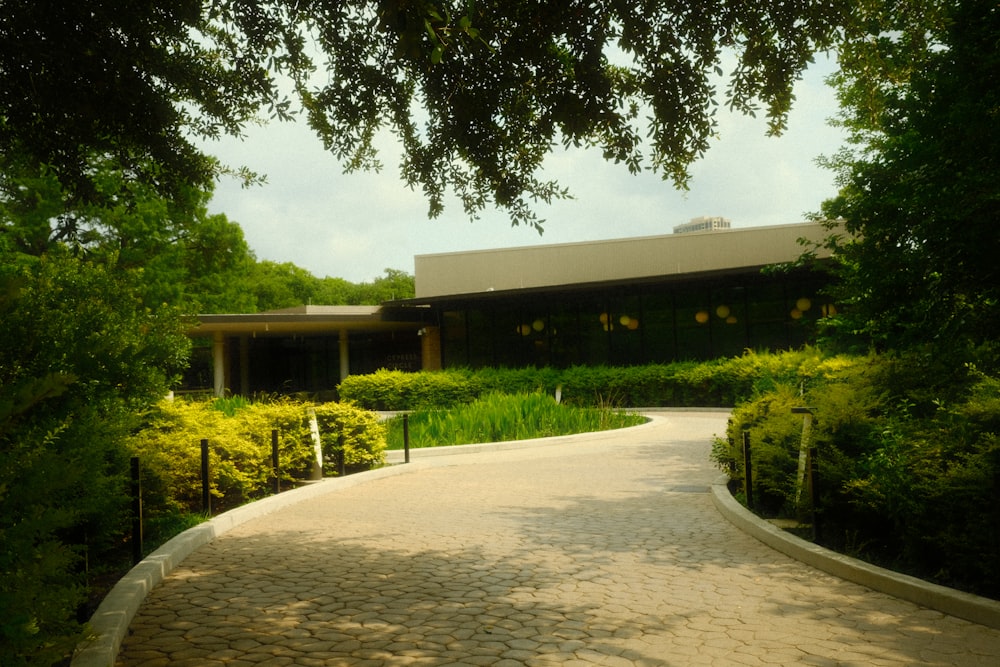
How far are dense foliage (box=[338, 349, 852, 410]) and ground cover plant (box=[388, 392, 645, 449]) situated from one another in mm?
5700

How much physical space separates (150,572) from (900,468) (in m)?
5.86

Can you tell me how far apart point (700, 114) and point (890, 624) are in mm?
5423

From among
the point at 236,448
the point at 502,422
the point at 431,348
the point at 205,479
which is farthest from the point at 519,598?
the point at 431,348

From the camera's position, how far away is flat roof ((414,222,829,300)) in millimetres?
29469

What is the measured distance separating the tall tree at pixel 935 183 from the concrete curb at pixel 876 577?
2.03 meters

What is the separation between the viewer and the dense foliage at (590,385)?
934 inches

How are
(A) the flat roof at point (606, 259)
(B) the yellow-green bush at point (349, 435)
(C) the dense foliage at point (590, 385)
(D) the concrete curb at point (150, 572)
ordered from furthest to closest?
(A) the flat roof at point (606, 259) → (C) the dense foliage at point (590, 385) → (B) the yellow-green bush at point (349, 435) → (D) the concrete curb at point (150, 572)

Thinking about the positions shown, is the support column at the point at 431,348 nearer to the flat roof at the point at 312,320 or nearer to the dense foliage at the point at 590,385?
the flat roof at the point at 312,320

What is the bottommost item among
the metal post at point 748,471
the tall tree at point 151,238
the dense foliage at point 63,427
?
the metal post at point 748,471

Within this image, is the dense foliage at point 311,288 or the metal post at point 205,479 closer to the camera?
the metal post at point 205,479

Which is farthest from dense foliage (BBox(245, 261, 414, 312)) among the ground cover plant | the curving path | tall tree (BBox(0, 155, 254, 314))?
the curving path

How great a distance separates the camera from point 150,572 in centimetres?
616

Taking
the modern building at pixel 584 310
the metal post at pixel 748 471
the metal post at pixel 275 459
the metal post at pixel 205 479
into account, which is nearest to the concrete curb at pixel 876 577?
the metal post at pixel 748 471

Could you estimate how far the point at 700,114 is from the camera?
834 centimetres
